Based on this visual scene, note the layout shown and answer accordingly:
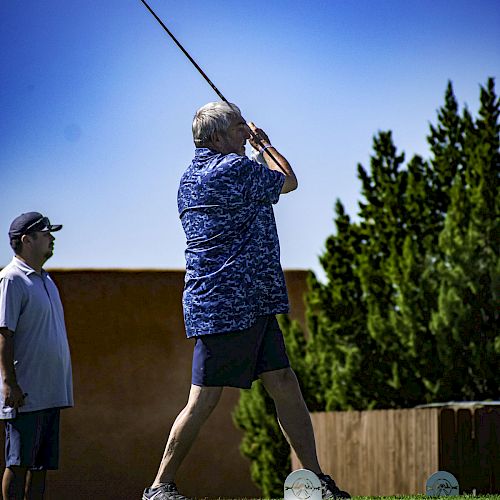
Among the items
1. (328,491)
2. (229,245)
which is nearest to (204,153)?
(229,245)

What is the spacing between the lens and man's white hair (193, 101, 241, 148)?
16.7 feet

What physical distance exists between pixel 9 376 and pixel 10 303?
0.37 metres

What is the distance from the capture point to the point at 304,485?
495cm

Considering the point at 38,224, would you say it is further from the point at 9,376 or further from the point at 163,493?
the point at 163,493

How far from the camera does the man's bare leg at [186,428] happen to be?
16.1 feet

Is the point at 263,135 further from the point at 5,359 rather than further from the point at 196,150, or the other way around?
the point at 5,359

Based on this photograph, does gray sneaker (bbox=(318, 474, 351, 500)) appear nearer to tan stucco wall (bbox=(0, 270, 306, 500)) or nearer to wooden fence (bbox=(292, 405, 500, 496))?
wooden fence (bbox=(292, 405, 500, 496))

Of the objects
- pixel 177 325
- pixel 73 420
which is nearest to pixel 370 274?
pixel 177 325

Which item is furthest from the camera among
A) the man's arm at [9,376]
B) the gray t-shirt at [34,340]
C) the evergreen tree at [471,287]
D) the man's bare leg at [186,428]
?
the evergreen tree at [471,287]

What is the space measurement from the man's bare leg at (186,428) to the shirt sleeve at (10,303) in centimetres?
123

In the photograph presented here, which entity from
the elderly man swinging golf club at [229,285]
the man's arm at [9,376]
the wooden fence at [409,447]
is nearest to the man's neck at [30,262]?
the man's arm at [9,376]

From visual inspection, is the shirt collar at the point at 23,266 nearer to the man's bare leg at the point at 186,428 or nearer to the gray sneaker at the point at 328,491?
the man's bare leg at the point at 186,428

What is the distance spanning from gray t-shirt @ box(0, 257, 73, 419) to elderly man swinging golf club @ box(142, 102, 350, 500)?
107cm

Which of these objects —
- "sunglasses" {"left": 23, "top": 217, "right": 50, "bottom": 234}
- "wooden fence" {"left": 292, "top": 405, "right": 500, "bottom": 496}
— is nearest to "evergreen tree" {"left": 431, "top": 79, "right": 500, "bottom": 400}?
"wooden fence" {"left": 292, "top": 405, "right": 500, "bottom": 496}
